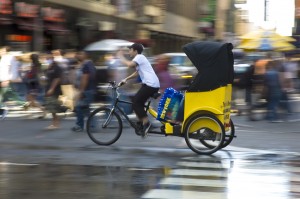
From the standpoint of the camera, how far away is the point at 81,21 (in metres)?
33.9

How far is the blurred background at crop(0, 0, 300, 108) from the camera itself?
19875 millimetres

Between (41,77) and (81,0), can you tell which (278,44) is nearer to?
(41,77)

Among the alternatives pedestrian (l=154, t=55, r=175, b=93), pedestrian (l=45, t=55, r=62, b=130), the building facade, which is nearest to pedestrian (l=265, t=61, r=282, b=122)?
pedestrian (l=154, t=55, r=175, b=93)

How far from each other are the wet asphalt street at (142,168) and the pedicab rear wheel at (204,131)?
18cm

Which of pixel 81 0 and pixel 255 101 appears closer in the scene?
pixel 255 101

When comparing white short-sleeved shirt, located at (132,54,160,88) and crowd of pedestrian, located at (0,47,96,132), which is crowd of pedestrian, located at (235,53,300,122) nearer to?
crowd of pedestrian, located at (0,47,96,132)

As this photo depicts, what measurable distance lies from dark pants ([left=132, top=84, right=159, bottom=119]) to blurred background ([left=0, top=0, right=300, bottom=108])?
97cm

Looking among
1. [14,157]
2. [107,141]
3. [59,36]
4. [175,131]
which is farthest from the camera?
[59,36]

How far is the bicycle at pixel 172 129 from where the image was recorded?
9875mm

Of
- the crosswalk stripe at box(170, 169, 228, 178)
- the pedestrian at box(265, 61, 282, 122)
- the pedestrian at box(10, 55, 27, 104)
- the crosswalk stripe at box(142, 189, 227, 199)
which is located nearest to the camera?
the crosswalk stripe at box(142, 189, 227, 199)

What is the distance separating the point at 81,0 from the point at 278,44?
1591 cm

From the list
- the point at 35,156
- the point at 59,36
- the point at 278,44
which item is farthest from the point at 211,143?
the point at 59,36

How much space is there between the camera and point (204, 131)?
9.92 metres

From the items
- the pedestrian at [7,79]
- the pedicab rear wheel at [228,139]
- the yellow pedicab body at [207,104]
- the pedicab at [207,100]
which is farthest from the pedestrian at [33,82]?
the yellow pedicab body at [207,104]
